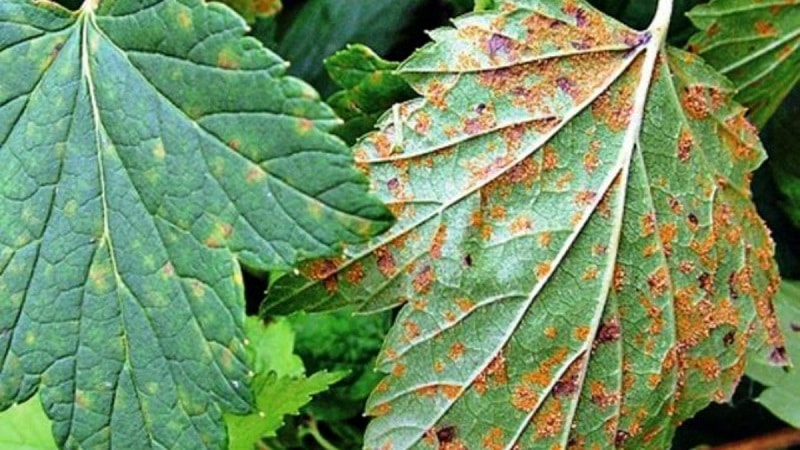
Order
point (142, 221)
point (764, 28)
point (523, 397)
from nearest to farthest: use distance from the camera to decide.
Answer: point (142, 221)
point (523, 397)
point (764, 28)

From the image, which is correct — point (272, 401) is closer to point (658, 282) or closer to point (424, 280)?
point (424, 280)

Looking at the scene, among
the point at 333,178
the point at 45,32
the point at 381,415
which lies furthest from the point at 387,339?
the point at 45,32

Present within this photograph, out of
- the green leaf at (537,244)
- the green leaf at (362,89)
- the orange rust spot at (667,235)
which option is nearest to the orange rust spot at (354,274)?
the green leaf at (537,244)

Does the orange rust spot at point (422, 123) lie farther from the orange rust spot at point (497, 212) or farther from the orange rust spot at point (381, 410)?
the orange rust spot at point (381, 410)

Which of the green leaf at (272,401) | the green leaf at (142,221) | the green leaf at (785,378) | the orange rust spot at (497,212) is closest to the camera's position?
the green leaf at (142,221)

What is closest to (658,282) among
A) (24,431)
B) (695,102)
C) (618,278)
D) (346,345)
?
(618,278)
